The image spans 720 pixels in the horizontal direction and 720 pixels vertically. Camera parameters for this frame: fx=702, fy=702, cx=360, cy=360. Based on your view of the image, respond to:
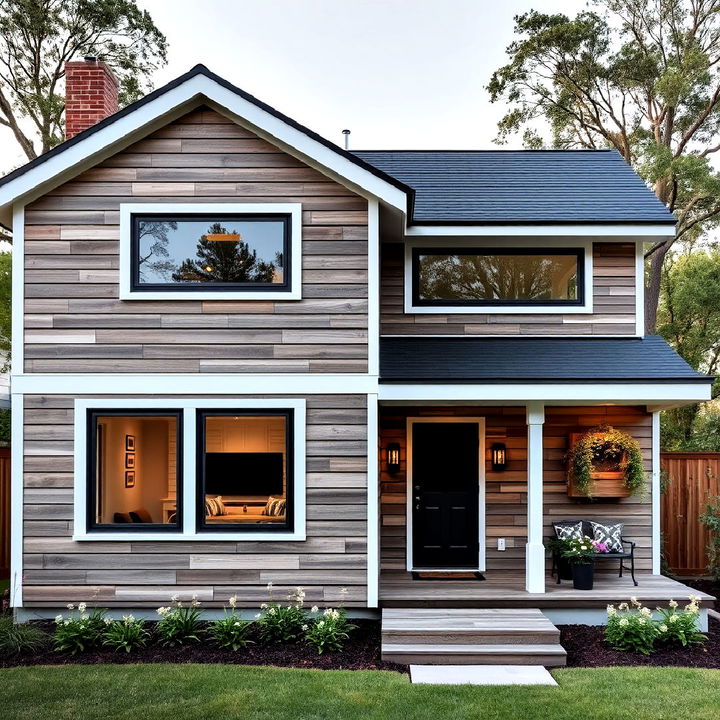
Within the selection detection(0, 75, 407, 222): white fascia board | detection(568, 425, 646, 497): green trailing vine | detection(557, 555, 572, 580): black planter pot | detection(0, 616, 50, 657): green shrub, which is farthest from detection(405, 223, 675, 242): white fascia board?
detection(0, 616, 50, 657): green shrub

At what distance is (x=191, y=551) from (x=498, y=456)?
150 inches

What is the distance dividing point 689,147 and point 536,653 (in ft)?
55.7

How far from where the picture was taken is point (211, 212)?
24.2ft

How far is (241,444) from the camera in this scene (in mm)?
7301

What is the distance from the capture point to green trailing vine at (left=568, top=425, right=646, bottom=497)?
8.23m

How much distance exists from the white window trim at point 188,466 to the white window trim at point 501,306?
237cm

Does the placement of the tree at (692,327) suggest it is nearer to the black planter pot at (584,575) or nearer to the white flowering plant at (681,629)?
the black planter pot at (584,575)

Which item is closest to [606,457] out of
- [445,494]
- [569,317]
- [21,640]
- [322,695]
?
[569,317]

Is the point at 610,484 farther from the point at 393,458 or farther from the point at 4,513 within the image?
the point at 4,513

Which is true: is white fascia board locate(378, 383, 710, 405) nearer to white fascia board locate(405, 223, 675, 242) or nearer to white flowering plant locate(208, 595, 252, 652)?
white fascia board locate(405, 223, 675, 242)

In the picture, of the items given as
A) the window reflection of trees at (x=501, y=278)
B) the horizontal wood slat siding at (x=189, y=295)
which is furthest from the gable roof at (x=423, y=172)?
the window reflection of trees at (x=501, y=278)

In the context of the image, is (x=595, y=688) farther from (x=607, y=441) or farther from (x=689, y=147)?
(x=689, y=147)

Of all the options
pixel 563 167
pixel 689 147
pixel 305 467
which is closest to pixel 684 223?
pixel 689 147

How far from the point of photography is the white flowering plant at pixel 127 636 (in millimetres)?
6559
